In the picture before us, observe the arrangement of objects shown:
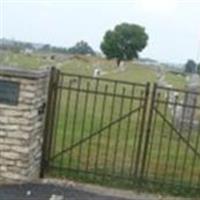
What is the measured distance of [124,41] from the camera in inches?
2630

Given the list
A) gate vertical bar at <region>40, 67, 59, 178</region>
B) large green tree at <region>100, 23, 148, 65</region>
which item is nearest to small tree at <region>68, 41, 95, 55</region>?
large green tree at <region>100, 23, 148, 65</region>

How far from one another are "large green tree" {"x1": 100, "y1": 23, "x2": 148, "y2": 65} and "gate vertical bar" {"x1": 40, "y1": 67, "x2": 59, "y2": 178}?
55.8 metres

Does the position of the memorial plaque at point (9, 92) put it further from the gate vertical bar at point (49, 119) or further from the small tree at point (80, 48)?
the small tree at point (80, 48)

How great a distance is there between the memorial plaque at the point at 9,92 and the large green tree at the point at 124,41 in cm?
5645

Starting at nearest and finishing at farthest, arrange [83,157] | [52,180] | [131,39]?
[52,180]
[83,157]
[131,39]

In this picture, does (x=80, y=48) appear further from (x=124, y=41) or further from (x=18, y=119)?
(x=18, y=119)

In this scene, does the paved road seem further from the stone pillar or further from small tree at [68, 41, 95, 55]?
small tree at [68, 41, 95, 55]

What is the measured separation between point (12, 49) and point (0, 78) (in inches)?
1938

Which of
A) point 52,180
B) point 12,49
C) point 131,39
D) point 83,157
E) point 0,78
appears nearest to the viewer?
point 0,78

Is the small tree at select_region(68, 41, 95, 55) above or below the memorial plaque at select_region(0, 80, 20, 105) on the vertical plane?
below

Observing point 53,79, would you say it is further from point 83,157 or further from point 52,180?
point 83,157

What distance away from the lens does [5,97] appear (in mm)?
8703

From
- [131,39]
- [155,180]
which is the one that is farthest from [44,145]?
[131,39]

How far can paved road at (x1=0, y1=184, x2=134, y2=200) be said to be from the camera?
8.20m
